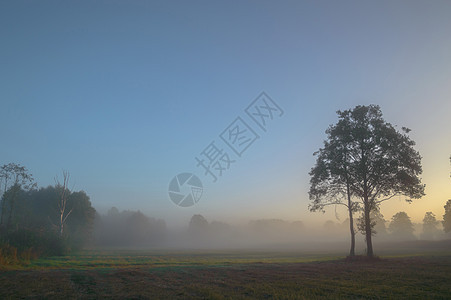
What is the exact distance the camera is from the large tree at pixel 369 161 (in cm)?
2839

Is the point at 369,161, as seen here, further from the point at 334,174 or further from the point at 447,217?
the point at 447,217

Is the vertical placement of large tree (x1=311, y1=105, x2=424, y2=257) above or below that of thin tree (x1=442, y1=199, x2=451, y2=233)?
above

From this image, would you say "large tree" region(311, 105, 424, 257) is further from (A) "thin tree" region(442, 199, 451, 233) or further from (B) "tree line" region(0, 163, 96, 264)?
(A) "thin tree" region(442, 199, 451, 233)

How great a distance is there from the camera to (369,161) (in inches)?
1150

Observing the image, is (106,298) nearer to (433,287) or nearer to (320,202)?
(433,287)

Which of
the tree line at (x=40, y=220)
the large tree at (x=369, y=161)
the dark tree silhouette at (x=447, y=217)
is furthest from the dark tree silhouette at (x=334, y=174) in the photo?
the dark tree silhouette at (x=447, y=217)

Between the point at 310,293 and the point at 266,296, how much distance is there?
195 centimetres

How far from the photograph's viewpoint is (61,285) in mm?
13406

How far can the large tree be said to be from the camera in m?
28.4

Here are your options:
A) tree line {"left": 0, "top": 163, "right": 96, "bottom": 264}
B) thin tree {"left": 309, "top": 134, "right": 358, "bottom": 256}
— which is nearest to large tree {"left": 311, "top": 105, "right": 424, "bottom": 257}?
thin tree {"left": 309, "top": 134, "right": 358, "bottom": 256}

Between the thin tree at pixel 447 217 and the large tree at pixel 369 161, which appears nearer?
the large tree at pixel 369 161

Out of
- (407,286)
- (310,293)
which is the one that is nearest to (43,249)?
(310,293)

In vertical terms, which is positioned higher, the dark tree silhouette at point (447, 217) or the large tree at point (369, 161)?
the large tree at point (369, 161)

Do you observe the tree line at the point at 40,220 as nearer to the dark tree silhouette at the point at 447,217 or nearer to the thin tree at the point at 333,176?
the thin tree at the point at 333,176
